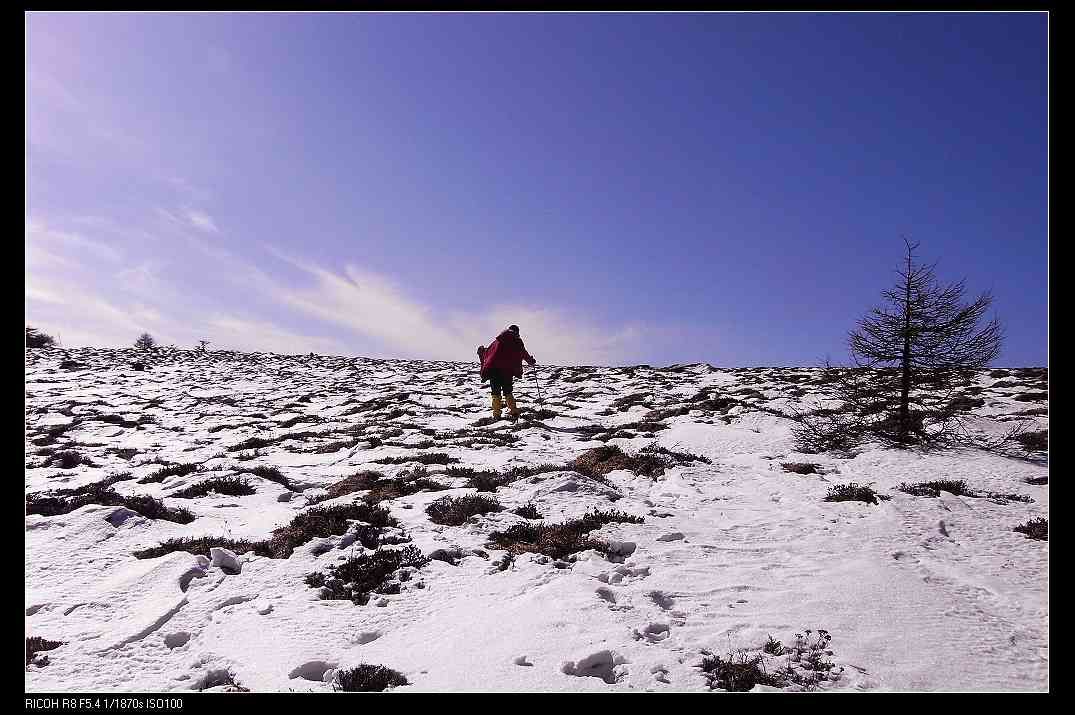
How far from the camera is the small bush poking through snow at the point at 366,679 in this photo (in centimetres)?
338

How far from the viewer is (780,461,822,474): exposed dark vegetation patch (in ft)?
30.2

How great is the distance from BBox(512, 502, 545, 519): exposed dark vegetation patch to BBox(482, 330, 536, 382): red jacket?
30.5ft

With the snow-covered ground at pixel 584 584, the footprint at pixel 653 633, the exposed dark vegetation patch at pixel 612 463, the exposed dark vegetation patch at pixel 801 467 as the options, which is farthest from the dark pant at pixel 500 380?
the footprint at pixel 653 633

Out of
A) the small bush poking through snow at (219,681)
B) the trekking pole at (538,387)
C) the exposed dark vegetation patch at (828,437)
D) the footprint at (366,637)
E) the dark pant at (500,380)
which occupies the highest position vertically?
the dark pant at (500,380)

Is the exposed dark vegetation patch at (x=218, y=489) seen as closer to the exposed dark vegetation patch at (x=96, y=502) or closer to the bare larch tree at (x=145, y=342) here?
the exposed dark vegetation patch at (x=96, y=502)

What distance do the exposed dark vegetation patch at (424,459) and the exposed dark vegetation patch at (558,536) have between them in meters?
4.58

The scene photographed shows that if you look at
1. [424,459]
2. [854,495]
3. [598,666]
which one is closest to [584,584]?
[598,666]

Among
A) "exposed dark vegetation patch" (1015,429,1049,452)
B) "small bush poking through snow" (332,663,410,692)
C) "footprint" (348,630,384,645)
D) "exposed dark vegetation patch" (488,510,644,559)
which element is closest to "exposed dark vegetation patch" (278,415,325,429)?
"exposed dark vegetation patch" (488,510,644,559)

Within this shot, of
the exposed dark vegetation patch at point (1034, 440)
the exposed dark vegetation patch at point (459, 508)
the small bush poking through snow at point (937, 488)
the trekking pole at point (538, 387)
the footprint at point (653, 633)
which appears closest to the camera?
the footprint at point (653, 633)

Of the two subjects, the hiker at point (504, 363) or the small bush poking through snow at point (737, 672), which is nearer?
the small bush poking through snow at point (737, 672)

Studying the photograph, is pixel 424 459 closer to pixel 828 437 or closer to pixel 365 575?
pixel 365 575

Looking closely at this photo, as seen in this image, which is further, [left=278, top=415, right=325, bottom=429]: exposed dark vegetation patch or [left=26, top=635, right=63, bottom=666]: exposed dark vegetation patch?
[left=278, top=415, right=325, bottom=429]: exposed dark vegetation patch

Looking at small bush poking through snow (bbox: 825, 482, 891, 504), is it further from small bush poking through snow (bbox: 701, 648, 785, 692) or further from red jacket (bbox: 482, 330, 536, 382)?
red jacket (bbox: 482, 330, 536, 382)
